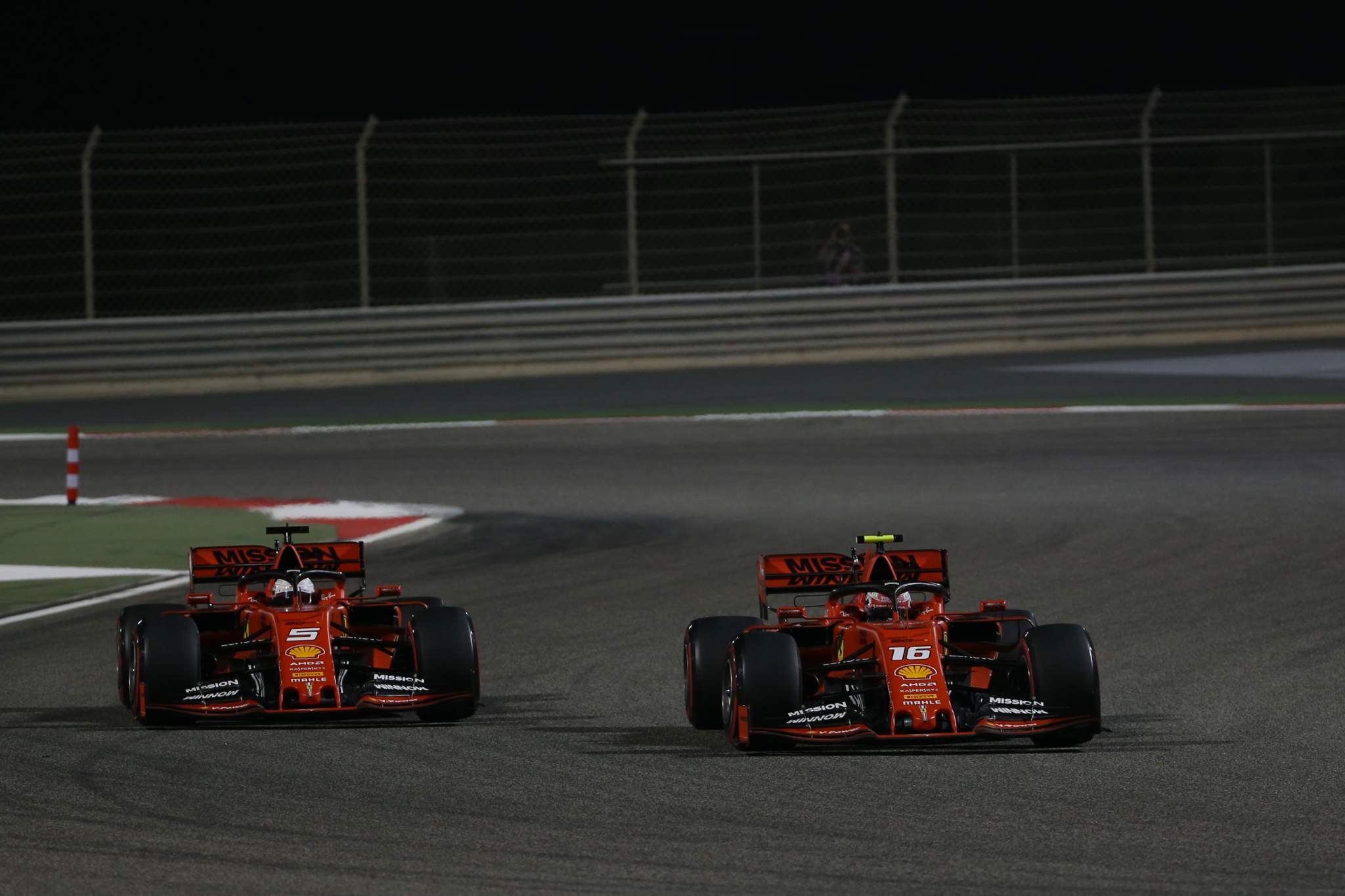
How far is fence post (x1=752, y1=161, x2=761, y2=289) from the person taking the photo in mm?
24625

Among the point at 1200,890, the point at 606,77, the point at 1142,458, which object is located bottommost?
the point at 1200,890

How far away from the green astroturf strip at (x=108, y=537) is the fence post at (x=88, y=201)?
7.48 metres

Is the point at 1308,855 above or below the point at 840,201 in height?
below

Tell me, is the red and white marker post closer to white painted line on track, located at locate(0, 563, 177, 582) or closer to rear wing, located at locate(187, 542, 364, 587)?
white painted line on track, located at locate(0, 563, 177, 582)

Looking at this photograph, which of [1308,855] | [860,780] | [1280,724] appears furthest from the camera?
[1280,724]

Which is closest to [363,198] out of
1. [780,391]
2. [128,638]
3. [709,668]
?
[780,391]

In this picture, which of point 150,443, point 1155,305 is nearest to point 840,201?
point 1155,305

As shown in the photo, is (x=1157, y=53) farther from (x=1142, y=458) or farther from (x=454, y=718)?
(x=454, y=718)

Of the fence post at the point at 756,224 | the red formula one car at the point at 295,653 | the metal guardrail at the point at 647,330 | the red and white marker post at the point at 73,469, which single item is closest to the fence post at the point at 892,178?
the metal guardrail at the point at 647,330

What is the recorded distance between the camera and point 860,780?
729cm

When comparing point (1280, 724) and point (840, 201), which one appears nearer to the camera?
point (1280, 724)

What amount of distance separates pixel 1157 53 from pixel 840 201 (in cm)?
1248

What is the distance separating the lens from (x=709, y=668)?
8375 millimetres

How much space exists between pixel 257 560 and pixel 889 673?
3118 millimetres
